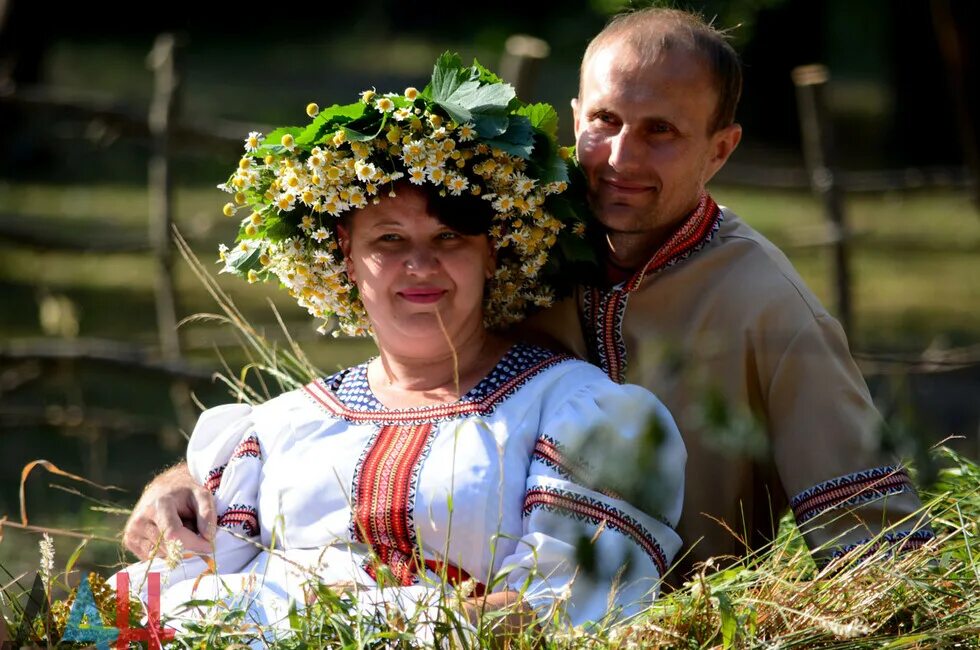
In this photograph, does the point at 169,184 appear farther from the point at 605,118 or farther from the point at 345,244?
the point at 605,118

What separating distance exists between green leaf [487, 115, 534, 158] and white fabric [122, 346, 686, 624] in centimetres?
43

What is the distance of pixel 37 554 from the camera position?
5.15 metres

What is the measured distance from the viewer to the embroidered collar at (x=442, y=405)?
9.37 feet

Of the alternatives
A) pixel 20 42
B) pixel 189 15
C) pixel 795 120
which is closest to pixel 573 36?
pixel 795 120

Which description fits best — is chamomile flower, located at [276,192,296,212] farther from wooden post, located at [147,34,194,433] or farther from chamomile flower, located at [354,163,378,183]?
wooden post, located at [147,34,194,433]

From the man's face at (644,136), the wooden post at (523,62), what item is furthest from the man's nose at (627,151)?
the wooden post at (523,62)

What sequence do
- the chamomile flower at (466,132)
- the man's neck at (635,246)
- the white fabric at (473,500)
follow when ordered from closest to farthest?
the white fabric at (473,500), the chamomile flower at (466,132), the man's neck at (635,246)

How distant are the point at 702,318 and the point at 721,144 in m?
0.41

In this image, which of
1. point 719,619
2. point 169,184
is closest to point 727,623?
point 719,619

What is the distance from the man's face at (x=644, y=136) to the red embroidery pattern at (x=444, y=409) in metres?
0.35

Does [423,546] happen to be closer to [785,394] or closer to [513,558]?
[513,558]

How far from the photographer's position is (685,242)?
3.01 metres

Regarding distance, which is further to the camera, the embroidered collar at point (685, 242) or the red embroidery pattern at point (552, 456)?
the embroidered collar at point (685, 242)

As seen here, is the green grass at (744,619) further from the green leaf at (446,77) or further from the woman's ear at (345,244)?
the green leaf at (446,77)
